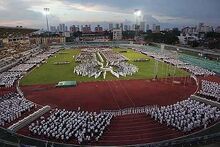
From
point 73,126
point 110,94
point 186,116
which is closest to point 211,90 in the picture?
point 186,116

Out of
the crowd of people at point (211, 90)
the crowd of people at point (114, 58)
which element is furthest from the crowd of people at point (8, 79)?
the crowd of people at point (211, 90)

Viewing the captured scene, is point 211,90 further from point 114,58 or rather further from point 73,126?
point 114,58

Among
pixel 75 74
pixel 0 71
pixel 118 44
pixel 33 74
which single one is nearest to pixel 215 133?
pixel 75 74

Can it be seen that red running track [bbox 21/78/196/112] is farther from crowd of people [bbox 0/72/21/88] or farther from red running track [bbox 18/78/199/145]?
crowd of people [bbox 0/72/21/88]

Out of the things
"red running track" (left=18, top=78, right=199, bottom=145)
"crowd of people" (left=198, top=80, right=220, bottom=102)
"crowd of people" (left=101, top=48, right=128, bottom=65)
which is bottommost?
"red running track" (left=18, top=78, right=199, bottom=145)

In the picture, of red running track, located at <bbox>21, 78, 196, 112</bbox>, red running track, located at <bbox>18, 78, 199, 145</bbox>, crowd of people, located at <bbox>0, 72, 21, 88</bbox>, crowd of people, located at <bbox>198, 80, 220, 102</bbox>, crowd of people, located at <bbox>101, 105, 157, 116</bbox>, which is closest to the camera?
red running track, located at <bbox>18, 78, 199, 145</bbox>

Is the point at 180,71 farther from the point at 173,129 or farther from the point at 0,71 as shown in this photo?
the point at 0,71

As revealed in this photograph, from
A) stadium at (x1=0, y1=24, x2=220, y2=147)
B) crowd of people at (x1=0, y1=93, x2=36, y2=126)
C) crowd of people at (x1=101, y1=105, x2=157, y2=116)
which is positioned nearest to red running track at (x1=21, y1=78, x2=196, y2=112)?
Answer: stadium at (x1=0, y1=24, x2=220, y2=147)
